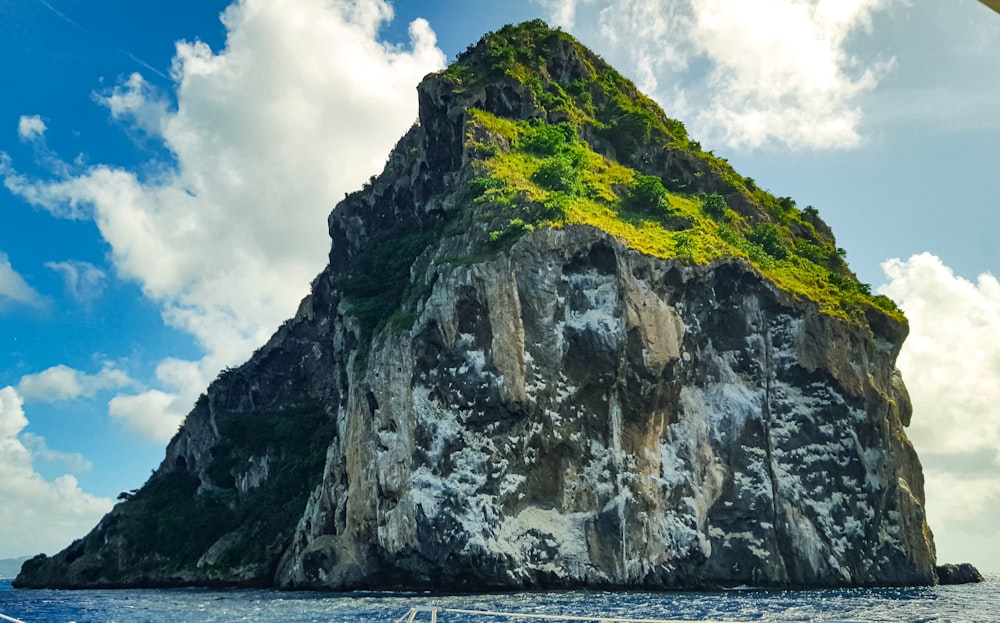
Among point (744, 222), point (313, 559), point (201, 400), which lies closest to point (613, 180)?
point (744, 222)

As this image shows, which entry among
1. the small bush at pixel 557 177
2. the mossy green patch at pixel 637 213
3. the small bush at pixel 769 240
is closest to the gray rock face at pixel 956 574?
the mossy green patch at pixel 637 213

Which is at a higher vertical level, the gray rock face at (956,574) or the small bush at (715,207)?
the small bush at (715,207)

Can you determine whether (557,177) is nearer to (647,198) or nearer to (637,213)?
(637,213)

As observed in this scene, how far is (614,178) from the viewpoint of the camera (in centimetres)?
5631

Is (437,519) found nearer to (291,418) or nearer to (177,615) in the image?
(177,615)

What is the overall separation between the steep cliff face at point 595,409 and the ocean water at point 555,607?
2.87m

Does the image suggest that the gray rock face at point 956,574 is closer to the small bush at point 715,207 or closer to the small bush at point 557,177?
the small bush at point 715,207

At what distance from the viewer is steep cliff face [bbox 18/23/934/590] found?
1572 inches

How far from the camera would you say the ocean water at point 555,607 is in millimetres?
27016

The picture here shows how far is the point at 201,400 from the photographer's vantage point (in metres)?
77.3

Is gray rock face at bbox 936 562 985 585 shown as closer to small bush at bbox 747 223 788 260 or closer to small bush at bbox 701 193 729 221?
small bush at bbox 747 223 788 260

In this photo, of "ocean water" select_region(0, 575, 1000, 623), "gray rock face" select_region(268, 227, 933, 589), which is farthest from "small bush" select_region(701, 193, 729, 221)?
"ocean water" select_region(0, 575, 1000, 623)

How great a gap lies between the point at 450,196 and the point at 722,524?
26.2 m

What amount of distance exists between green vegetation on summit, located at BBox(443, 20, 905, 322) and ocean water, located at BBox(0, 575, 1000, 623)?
18361mm
